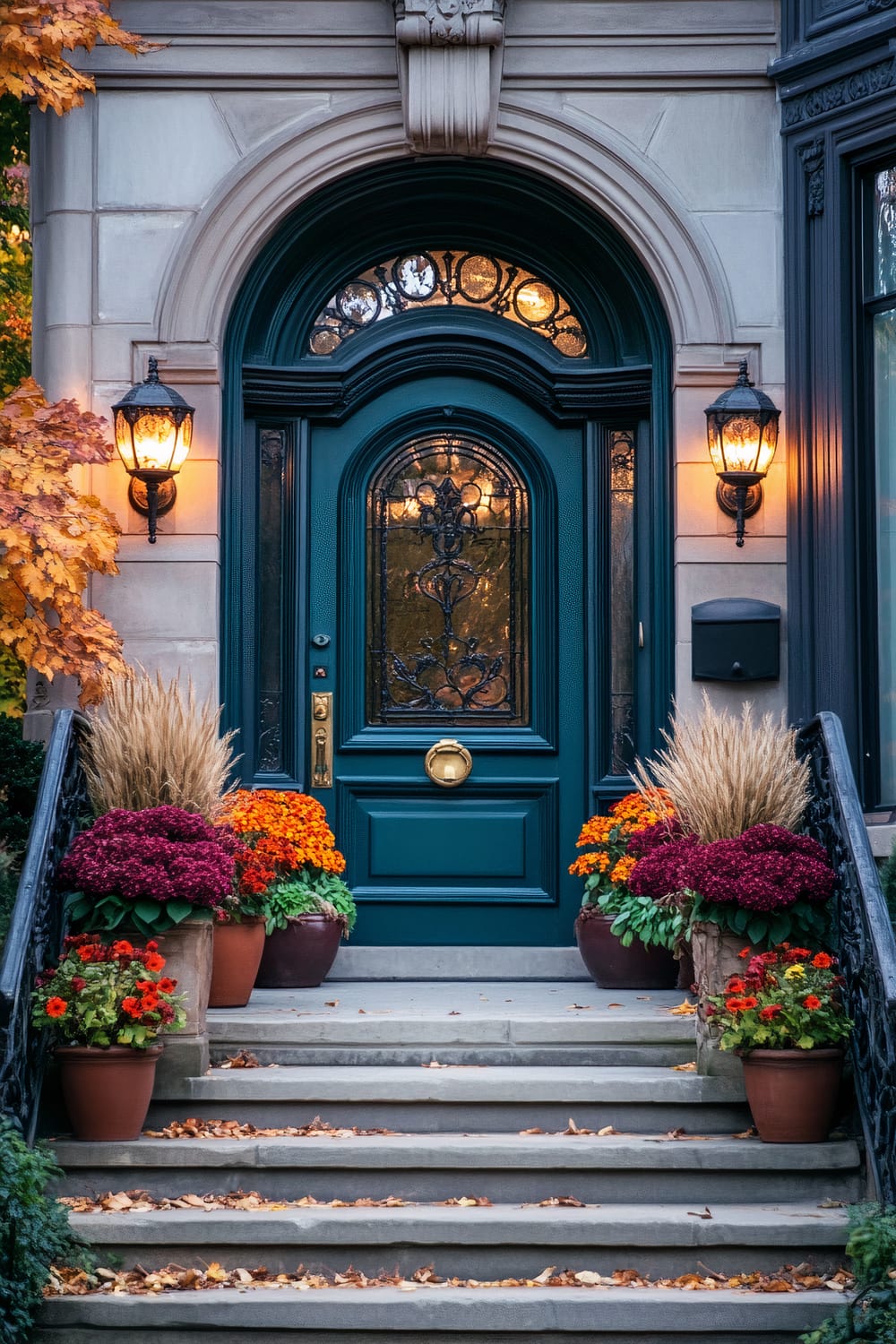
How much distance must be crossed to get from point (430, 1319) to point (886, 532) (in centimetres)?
387

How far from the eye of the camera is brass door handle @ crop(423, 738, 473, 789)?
7.44 m

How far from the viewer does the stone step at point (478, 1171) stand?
5074mm

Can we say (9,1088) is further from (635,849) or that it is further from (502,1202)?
(635,849)

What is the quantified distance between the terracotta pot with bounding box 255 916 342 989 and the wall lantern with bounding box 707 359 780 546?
246cm

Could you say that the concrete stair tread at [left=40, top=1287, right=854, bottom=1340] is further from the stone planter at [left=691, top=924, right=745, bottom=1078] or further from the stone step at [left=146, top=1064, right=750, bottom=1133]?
the stone planter at [left=691, top=924, right=745, bottom=1078]

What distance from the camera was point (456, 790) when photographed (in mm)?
7473

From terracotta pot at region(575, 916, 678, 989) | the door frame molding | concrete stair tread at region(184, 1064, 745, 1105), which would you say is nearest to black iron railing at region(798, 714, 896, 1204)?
concrete stair tread at region(184, 1064, 745, 1105)

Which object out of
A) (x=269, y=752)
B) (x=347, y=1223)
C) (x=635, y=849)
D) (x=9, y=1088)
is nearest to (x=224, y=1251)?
(x=347, y=1223)

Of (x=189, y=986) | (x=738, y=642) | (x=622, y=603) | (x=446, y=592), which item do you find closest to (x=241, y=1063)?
(x=189, y=986)

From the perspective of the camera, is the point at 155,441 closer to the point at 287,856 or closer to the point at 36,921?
the point at 287,856

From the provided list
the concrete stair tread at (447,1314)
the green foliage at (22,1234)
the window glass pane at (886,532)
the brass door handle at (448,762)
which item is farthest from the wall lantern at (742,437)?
the green foliage at (22,1234)

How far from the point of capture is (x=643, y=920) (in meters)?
6.36

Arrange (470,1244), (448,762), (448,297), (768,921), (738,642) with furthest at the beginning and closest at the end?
1. (448,297)
2. (448,762)
3. (738,642)
4. (768,921)
5. (470,1244)

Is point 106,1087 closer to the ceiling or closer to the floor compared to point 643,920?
closer to the floor
